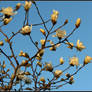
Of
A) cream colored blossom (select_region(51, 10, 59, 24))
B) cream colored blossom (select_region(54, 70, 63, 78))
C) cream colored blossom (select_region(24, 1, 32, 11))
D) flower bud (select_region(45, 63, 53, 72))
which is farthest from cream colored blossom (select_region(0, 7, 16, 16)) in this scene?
cream colored blossom (select_region(54, 70, 63, 78))

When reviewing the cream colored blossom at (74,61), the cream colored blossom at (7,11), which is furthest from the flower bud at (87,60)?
the cream colored blossom at (7,11)

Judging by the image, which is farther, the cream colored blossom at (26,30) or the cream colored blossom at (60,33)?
the cream colored blossom at (60,33)

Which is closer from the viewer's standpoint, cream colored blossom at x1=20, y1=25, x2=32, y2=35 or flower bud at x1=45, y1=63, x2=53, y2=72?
cream colored blossom at x1=20, y1=25, x2=32, y2=35

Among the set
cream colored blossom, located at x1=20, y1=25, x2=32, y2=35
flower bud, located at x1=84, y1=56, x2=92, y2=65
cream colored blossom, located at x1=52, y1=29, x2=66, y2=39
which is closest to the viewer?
cream colored blossom, located at x1=20, y1=25, x2=32, y2=35

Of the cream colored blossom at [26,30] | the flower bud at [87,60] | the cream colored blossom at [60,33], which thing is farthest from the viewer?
the flower bud at [87,60]

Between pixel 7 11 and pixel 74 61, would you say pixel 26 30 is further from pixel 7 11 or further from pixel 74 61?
pixel 74 61

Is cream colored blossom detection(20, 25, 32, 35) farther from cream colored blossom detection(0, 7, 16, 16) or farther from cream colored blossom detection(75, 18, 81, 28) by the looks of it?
cream colored blossom detection(75, 18, 81, 28)

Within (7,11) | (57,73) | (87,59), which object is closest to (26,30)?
(7,11)

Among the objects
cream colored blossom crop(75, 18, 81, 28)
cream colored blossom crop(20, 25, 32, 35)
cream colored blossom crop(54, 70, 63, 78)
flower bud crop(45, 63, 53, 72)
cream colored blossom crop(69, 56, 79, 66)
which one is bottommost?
cream colored blossom crop(54, 70, 63, 78)

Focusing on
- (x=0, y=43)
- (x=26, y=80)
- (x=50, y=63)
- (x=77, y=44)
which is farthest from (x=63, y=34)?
(x=0, y=43)

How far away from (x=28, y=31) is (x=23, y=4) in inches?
13.0

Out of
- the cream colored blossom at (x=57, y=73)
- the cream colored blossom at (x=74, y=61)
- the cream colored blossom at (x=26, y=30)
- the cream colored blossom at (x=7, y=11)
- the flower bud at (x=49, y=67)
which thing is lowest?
the cream colored blossom at (x=57, y=73)

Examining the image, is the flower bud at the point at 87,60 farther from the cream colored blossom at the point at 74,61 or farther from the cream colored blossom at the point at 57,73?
the cream colored blossom at the point at 57,73

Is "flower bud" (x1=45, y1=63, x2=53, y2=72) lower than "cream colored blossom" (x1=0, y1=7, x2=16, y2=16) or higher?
lower
